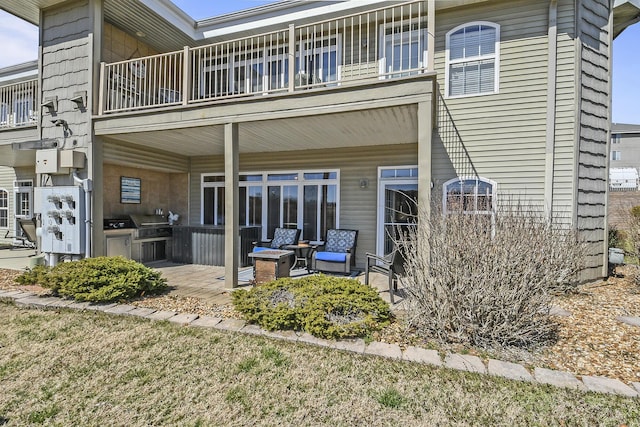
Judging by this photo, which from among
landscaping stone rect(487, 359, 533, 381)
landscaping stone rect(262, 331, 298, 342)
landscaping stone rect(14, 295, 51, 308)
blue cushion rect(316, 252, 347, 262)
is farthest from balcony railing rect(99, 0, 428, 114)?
landscaping stone rect(487, 359, 533, 381)

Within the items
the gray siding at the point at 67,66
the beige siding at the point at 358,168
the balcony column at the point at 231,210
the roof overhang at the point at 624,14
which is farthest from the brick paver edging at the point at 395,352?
the roof overhang at the point at 624,14

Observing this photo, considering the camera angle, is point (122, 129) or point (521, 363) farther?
point (122, 129)

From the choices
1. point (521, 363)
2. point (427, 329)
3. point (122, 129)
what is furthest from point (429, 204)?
point (122, 129)

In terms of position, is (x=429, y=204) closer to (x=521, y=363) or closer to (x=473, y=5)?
(x=521, y=363)

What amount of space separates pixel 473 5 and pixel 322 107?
432 centimetres

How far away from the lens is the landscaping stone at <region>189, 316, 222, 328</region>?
12.3 feet

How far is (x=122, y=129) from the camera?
20.9ft

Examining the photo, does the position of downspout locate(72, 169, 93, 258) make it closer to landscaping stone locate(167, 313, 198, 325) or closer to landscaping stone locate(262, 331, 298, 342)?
landscaping stone locate(167, 313, 198, 325)

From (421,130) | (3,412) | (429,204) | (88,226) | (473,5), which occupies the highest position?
(473,5)

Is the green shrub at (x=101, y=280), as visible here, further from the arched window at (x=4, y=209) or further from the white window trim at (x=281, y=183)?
the arched window at (x=4, y=209)

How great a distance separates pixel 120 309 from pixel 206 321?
134 cm

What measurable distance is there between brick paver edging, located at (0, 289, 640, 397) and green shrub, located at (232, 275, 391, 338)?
0.11m

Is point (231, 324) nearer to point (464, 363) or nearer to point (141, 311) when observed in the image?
point (141, 311)

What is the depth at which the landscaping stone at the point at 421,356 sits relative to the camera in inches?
116
